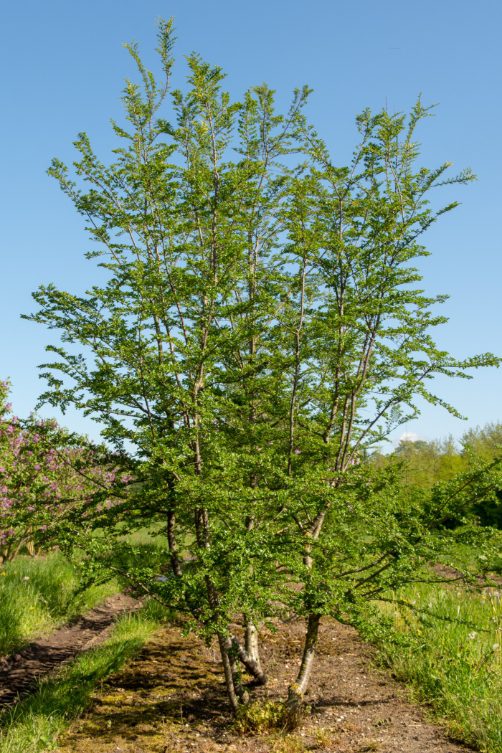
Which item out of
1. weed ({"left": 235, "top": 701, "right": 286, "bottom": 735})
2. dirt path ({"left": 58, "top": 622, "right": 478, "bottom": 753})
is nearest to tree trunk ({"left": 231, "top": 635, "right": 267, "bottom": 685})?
dirt path ({"left": 58, "top": 622, "right": 478, "bottom": 753})

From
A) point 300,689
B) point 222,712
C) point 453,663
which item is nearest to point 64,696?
point 222,712

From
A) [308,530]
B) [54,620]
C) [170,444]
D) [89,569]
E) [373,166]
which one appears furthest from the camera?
[54,620]

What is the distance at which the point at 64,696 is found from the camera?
5184 millimetres

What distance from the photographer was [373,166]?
232 inches

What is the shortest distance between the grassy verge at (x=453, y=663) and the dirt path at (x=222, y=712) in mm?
191

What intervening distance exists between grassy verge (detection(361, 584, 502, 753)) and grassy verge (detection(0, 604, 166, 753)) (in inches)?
106

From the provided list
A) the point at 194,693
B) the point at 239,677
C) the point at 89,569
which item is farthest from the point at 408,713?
the point at 89,569

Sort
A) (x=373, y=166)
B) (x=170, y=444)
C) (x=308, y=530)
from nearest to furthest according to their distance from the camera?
(x=170, y=444) → (x=308, y=530) → (x=373, y=166)

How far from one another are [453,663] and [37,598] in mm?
5770

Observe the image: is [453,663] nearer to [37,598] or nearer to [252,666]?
[252,666]

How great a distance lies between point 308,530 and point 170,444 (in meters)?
1.65

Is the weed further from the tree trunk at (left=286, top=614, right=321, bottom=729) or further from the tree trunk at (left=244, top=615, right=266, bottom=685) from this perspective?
the tree trunk at (left=244, top=615, right=266, bottom=685)

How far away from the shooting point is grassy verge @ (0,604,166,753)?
438cm

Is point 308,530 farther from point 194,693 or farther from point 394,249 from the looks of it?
point 394,249
